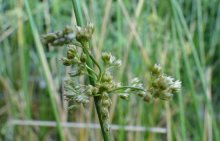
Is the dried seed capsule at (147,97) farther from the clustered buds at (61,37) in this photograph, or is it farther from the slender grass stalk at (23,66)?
the slender grass stalk at (23,66)

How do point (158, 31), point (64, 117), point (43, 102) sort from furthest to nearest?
point (43, 102) → point (158, 31) → point (64, 117)

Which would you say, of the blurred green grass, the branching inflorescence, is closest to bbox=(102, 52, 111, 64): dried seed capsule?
the branching inflorescence

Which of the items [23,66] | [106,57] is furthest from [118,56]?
[106,57]

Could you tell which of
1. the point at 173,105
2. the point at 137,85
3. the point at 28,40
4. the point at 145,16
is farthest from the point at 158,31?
the point at 137,85

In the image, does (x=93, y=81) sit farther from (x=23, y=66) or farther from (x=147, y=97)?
(x=23, y=66)

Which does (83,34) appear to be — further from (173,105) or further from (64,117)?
(173,105)

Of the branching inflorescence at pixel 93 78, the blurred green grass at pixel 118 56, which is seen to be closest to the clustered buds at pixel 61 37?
the branching inflorescence at pixel 93 78

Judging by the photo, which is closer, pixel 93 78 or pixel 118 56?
pixel 93 78

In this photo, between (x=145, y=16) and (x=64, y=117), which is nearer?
(x=64, y=117)
